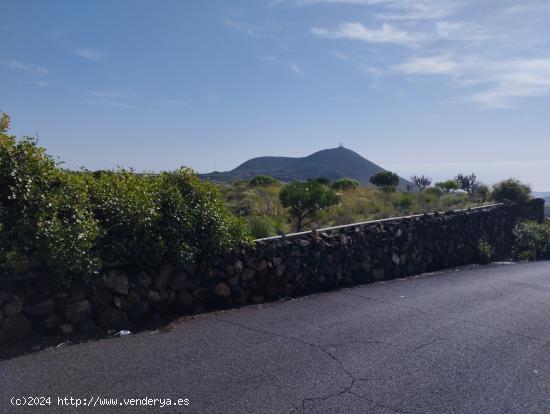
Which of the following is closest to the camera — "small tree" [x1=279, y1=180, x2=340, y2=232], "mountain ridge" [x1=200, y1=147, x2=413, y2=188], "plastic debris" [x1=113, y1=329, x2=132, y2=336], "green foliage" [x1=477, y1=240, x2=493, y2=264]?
"plastic debris" [x1=113, y1=329, x2=132, y2=336]

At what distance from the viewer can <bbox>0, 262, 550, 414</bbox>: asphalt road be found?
5.49 meters

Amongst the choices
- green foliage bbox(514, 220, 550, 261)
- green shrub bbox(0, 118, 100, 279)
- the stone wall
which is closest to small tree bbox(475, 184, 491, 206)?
green foliage bbox(514, 220, 550, 261)

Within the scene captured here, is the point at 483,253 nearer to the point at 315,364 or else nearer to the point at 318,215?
the point at 318,215

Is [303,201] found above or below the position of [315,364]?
above

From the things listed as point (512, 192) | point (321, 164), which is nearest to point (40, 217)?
point (512, 192)

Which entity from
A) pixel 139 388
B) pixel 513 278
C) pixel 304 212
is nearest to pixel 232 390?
pixel 139 388

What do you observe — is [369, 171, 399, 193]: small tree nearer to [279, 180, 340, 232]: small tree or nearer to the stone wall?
the stone wall

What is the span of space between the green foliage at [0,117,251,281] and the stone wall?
264 millimetres

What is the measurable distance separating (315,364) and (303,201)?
9.76 meters

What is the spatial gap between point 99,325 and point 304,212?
10.0 metres

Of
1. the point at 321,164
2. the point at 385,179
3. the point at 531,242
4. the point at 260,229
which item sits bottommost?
the point at 531,242

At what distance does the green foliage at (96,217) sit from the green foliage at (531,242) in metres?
14.6

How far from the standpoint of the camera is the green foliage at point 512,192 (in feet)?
76.1

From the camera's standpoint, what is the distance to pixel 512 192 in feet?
76.2
